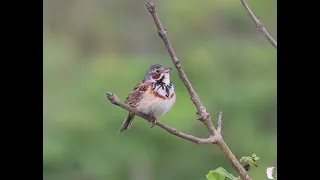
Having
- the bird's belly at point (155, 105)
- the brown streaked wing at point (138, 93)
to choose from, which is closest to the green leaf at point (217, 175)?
the bird's belly at point (155, 105)

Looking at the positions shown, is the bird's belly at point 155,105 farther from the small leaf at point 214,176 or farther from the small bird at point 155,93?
the small leaf at point 214,176

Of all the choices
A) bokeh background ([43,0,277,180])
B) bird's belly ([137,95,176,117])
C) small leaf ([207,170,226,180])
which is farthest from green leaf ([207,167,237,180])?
bokeh background ([43,0,277,180])

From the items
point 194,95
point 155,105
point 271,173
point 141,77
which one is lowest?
point 271,173

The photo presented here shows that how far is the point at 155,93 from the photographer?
119 inches

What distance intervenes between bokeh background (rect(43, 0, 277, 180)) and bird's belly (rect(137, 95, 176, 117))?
282 centimetres

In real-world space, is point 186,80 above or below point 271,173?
above

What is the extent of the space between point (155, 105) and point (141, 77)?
3.93 m

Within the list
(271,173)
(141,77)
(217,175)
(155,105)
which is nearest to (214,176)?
(217,175)

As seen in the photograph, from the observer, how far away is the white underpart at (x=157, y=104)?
114 inches

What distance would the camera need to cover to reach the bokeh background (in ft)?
22.1

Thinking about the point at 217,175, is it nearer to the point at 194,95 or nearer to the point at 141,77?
the point at 194,95
